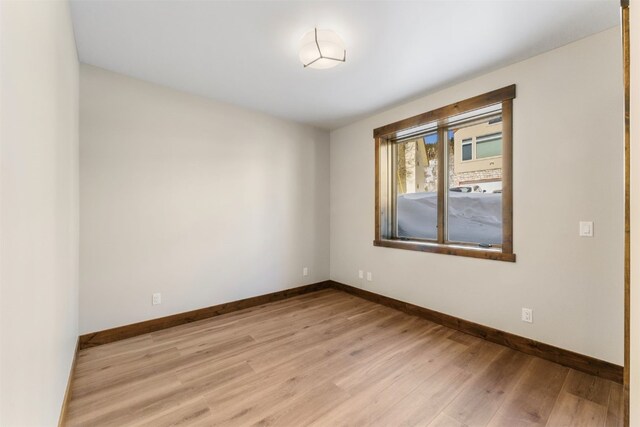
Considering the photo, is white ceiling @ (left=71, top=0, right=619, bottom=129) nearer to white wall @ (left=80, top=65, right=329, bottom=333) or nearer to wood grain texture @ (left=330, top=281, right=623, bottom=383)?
white wall @ (left=80, top=65, right=329, bottom=333)

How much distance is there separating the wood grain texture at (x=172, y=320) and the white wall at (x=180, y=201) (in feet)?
0.21

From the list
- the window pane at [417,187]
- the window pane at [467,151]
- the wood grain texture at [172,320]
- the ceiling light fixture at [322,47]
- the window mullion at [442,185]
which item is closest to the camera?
the ceiling light fixture at [322,47]

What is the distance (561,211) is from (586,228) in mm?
194

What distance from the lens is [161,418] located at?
63.4 inches

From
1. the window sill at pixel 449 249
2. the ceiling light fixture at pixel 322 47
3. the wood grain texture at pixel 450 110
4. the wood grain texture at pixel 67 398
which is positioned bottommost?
the wood grain texture at pixel 67 398

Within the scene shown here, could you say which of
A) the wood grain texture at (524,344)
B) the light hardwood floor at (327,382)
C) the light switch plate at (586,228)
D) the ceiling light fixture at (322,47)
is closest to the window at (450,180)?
the light switch plate at (586,228)

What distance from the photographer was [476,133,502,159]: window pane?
2734 millimetres

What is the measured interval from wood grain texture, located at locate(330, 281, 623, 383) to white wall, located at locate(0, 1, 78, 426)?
3.05 meters

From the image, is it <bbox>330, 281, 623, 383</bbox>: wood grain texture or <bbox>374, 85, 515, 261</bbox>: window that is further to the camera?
<bbox>374, 85, 515, 261</bbox>: window

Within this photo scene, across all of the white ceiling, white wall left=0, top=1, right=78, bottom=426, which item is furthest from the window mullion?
white wall left=0, top=1, right=78, bottom=426

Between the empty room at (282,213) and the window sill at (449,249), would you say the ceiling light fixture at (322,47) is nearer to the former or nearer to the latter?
the empty room at (282,213)

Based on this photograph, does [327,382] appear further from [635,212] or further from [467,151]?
[467,151]

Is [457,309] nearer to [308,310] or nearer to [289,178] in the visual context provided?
[308,310]

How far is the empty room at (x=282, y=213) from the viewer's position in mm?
1187
